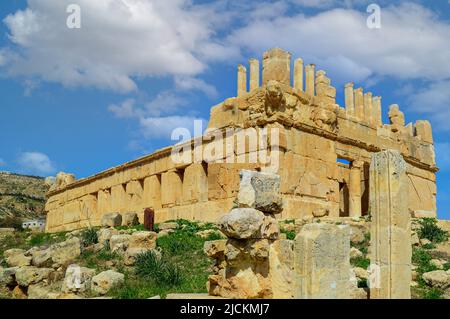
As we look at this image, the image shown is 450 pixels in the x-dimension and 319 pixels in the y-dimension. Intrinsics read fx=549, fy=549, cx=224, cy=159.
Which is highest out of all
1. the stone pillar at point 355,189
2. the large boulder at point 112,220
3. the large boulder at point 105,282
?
the stone pillar at point 355,189

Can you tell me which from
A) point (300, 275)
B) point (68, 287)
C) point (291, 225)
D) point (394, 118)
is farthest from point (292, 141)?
point (300, 275)

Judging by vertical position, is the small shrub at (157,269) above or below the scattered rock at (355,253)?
below

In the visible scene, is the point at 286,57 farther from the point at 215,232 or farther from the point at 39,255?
the point at 39,255

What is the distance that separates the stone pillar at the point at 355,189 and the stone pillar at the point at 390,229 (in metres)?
11.6

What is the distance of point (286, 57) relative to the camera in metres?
18.6

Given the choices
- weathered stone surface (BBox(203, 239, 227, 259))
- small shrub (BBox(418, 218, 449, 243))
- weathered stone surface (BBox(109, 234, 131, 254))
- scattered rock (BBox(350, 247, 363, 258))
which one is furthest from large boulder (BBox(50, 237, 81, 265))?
small shrub (BBox(418, 218, 449, 243))

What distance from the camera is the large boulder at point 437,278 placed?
10477 millimetres

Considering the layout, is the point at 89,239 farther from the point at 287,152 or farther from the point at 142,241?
the point at 287,152

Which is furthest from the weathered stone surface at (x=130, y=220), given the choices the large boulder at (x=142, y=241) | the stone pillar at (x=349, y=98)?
the stone pillar at (x=349, y=98)

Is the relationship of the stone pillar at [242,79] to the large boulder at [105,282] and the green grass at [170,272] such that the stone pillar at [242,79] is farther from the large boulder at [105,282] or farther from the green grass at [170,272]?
the large boulder at [105,282]

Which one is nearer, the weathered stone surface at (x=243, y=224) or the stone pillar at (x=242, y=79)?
the weathered stone surface at (x=243, y=224)

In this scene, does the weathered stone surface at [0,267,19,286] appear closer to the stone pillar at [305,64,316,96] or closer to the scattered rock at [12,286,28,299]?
the scattered rock at [12,286,28,299]

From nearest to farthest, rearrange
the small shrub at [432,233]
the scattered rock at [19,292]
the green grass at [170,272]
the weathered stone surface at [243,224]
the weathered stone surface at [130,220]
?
the weathered stone surface at [243,224] → the green grass at [170,272] → the scattered rock at [19,292] → the small shrub at [432,233] → the weathered stone surface at [130,220]
